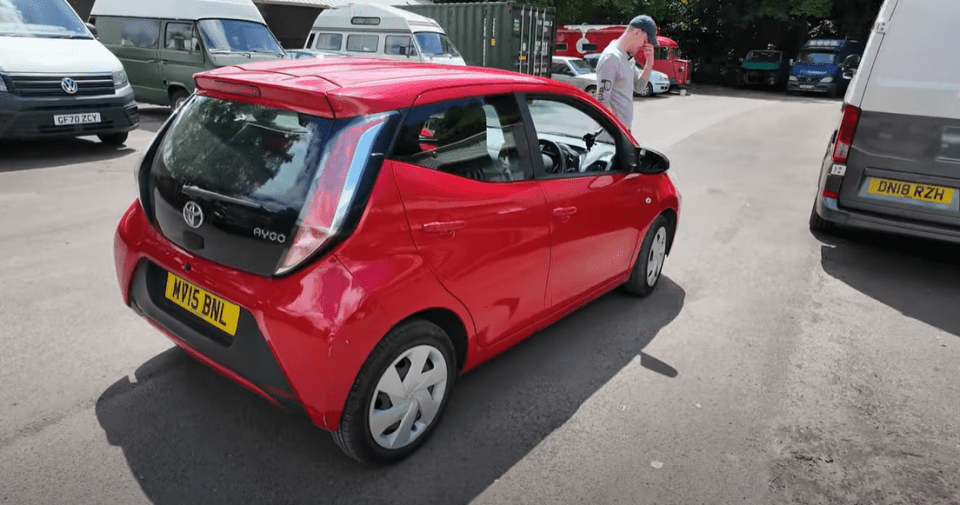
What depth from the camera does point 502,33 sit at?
18984mm

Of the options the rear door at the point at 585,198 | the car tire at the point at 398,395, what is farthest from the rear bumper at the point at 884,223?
the car tire at the point at 398,395

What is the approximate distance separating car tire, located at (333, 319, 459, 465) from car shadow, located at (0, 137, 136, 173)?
701 cm

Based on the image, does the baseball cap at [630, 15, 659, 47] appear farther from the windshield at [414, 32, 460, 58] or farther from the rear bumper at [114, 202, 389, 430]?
the windshield at [414, 32, 460, 58]

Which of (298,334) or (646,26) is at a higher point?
(646,26)

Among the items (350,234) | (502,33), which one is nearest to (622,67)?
(350,234)

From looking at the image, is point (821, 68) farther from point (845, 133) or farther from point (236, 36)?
point (845, 133)

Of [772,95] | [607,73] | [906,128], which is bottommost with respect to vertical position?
[772,95]

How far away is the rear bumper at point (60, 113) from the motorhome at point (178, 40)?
2496 mm

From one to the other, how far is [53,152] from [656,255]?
315 inches

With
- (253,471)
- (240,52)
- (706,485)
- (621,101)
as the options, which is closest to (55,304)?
(253,471)

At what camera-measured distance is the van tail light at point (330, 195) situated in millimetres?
2385

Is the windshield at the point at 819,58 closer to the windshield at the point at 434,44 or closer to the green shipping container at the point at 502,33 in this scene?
the green shipping container at the point at 502,33

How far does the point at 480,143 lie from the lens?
3.01 m

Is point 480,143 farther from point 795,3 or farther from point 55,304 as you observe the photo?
point 795,3
